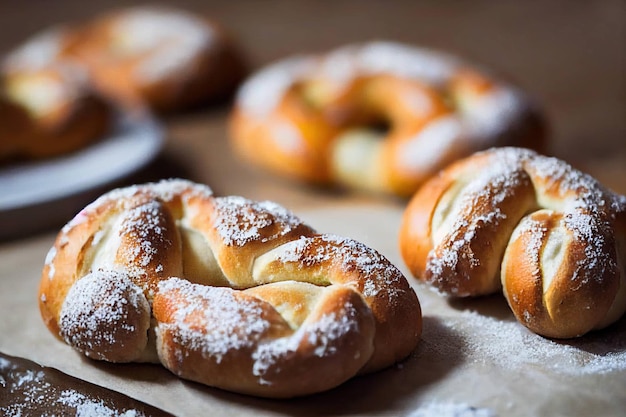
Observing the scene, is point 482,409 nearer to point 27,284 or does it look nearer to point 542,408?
point 542,408

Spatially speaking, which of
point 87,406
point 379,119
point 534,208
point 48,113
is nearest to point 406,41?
point 379,119

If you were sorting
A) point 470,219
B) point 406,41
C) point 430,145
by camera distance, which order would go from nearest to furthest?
point 470,219 < point 430,145 < point 406,41

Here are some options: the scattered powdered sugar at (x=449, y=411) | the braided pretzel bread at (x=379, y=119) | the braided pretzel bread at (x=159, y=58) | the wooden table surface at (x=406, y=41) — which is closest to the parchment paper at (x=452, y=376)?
the scattered powdered sugar at (x=449, y=411)

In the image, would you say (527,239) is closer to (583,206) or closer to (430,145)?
(583,206)

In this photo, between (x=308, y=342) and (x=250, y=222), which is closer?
(x=308, y=342)

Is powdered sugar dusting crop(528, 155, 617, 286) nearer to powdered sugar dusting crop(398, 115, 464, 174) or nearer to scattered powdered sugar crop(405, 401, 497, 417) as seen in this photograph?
scattered powdered sugar crop(405, 401, 497, 417)

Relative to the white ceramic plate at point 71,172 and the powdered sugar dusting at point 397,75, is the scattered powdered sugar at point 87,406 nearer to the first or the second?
the white ceramic plate at point 71,172
